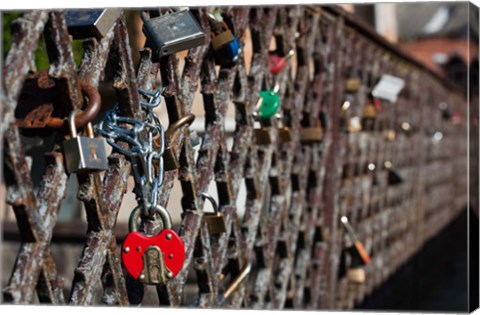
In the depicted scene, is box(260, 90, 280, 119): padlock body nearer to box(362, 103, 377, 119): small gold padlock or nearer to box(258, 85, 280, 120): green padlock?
box(258, 85, 280, 120): green padlock

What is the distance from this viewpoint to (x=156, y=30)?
1604 millimetres

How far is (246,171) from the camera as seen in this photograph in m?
2.23

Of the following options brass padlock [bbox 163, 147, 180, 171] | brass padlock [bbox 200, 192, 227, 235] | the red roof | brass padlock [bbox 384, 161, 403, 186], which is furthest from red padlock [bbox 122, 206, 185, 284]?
the red roof

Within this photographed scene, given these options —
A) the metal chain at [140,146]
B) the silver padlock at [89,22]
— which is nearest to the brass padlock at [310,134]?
the metal chain at [140,146]

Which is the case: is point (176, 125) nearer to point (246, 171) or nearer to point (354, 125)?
point (246, 171)

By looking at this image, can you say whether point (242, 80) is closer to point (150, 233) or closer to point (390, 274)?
point (150, 233)

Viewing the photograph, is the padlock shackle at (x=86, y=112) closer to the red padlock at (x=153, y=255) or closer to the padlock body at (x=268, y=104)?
the red padlock at (x=153, y=255)

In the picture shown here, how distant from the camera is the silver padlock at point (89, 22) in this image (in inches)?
57.1

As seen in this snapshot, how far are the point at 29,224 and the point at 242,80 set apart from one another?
0.88 m

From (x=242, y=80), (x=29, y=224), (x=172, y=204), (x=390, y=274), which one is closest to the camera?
(x=29, y=224)

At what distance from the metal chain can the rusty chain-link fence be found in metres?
0.02

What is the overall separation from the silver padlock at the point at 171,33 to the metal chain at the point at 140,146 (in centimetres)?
9

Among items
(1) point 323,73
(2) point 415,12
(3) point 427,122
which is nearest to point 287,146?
(1) point 323,73

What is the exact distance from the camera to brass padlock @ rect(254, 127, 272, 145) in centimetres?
224
